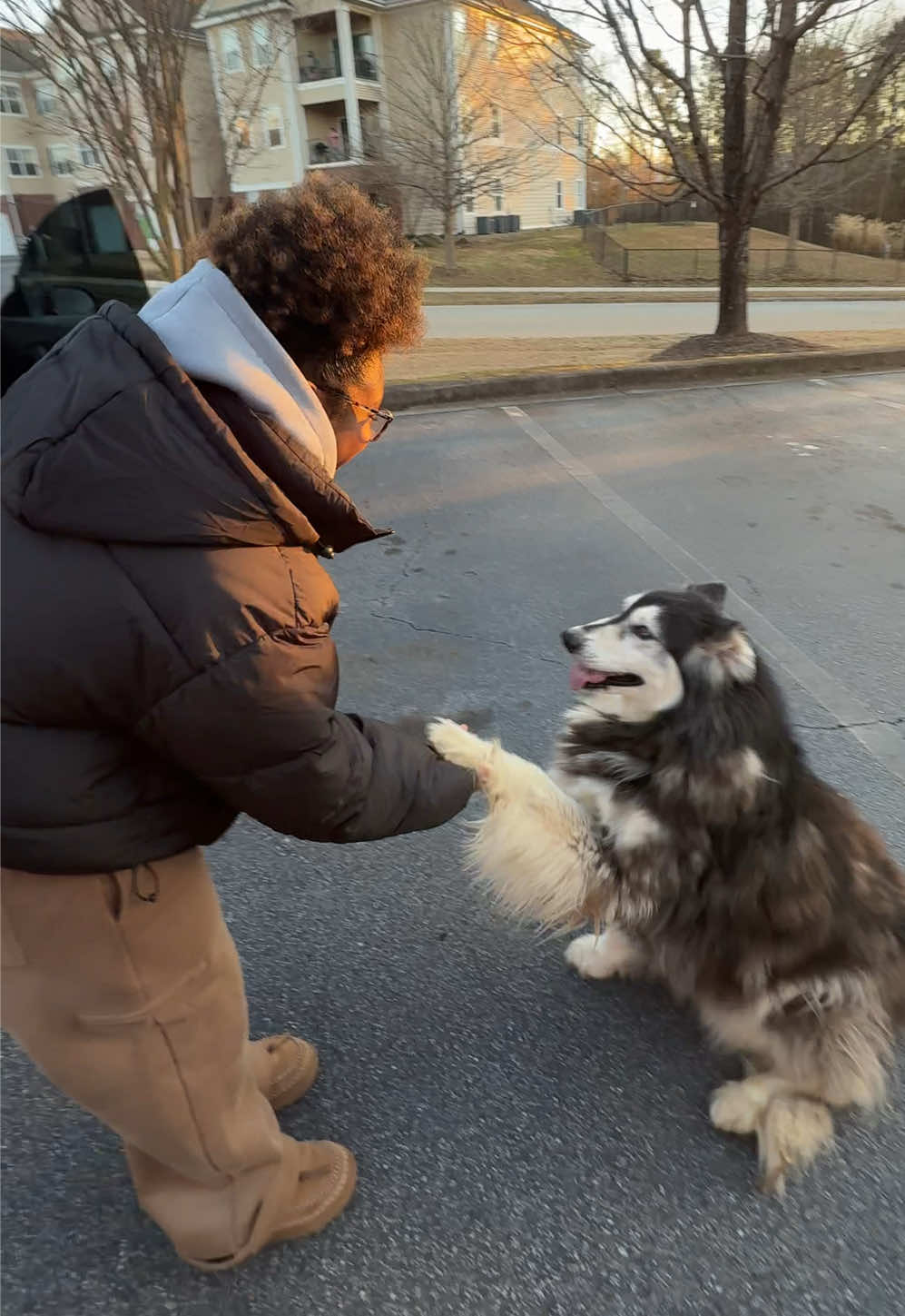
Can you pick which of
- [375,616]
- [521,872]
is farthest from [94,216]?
[521,872]

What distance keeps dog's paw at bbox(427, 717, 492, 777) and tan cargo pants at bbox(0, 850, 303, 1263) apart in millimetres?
665

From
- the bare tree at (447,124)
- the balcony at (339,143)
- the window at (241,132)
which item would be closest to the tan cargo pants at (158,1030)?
the window at (241,132)

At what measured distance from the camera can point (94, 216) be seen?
8203mm

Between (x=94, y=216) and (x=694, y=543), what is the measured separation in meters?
6.97

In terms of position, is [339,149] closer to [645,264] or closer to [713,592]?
[645,264]

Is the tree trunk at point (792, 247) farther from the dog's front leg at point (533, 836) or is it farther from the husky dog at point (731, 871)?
the dog's front leg at point (533, 836)

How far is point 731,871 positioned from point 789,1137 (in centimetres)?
62

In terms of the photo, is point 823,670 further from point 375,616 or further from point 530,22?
point 530,22

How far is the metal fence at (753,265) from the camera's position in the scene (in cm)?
2658

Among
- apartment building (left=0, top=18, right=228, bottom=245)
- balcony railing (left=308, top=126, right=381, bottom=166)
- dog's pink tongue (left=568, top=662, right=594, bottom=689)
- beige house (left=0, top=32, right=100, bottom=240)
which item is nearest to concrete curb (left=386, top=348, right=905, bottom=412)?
apartment building (left=0, top=18, right=228, bottom=245)

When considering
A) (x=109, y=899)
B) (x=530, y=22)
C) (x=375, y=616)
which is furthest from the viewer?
(x=530, y=22)

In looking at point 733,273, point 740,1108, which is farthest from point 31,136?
point 740,1108

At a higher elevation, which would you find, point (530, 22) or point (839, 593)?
point (530, 22)

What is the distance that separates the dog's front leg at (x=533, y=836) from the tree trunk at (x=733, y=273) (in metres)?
11.1
